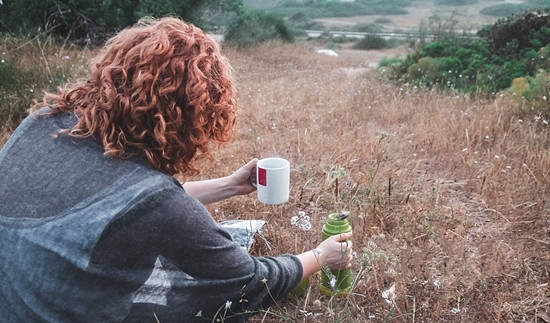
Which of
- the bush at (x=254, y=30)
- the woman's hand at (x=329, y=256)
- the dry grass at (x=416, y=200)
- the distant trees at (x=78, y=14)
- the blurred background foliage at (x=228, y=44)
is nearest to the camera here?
the woman's hand at (x=329, y=256)

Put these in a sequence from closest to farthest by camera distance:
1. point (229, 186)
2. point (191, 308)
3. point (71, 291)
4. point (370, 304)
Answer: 1. point (71, 291)
2. point (191, 308)
3. point (370, 304)
4. point (229, 186)

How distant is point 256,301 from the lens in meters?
1.79

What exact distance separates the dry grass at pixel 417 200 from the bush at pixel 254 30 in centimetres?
811

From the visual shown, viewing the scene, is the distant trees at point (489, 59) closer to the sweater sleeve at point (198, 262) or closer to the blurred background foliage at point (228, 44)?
the blurred background foliage at point (228, 44)

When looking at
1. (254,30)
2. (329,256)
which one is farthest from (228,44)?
(329,256)

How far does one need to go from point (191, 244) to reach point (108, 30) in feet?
32.4

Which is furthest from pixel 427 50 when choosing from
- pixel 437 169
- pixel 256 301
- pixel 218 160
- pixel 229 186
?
pixel 256 301

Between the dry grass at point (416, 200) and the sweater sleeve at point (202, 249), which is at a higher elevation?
the sweater sleeve at point (202, 249)

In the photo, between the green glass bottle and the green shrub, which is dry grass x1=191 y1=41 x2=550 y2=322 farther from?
the green shrub

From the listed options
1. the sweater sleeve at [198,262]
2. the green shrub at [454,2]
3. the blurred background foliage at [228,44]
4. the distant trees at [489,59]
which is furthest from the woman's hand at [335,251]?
the green shrub at [454,2]

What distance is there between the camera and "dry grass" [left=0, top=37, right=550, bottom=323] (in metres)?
2.21

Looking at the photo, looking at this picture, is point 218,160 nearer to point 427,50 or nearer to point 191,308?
point 191,308

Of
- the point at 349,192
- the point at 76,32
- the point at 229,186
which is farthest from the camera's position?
the point at 76,32

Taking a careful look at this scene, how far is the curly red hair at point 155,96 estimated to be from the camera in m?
1.57
